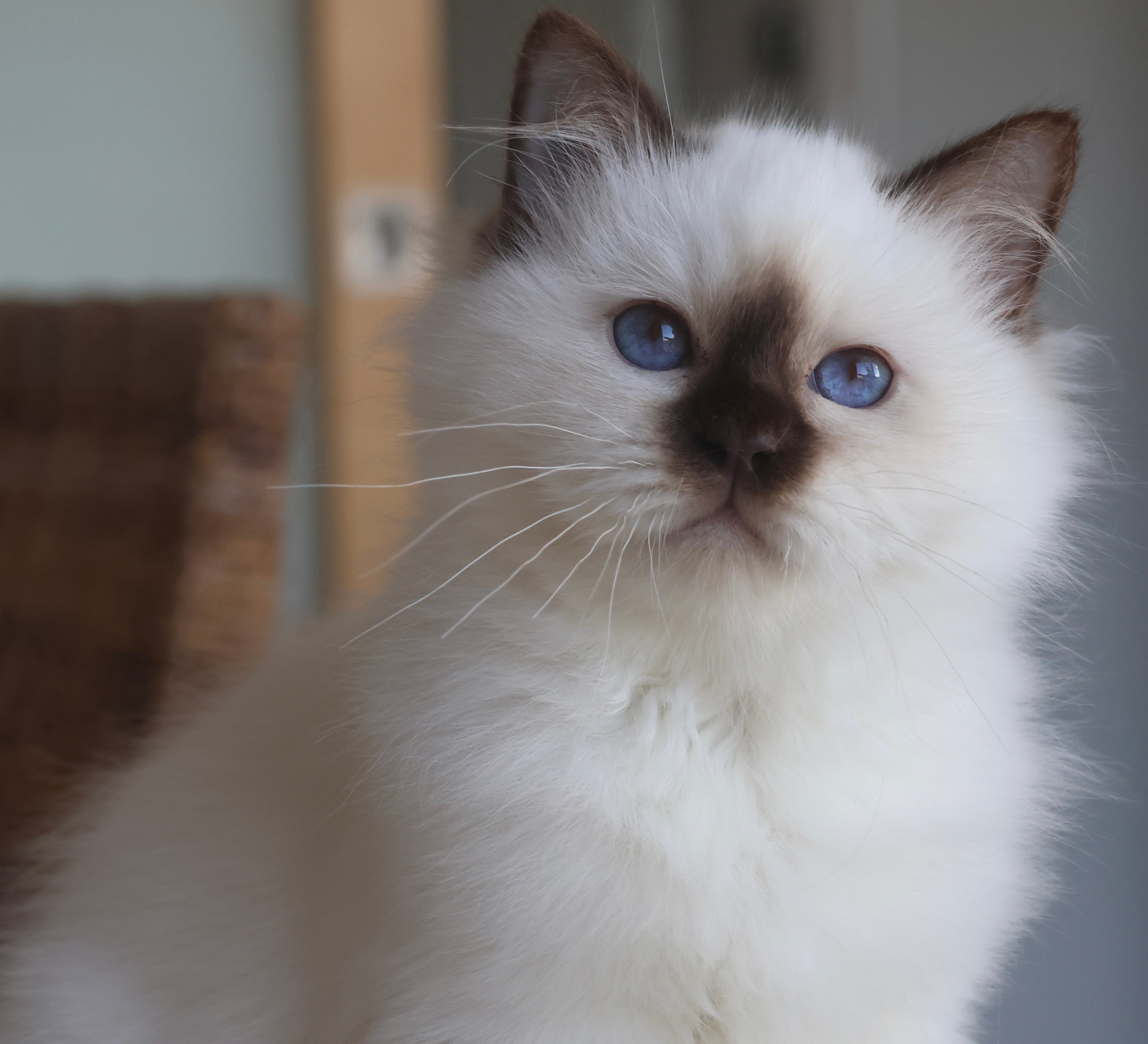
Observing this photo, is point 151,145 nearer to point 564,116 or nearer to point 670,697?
point 564,116

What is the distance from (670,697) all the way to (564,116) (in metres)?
0.51

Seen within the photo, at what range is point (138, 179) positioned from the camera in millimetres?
2475

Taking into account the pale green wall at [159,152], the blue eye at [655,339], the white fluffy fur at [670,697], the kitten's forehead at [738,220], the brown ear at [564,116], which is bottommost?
the white fluffy fur at [670,697]

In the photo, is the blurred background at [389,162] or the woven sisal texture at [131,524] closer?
the blurred background at [389,162]

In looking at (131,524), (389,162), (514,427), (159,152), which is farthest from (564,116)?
(159,152)

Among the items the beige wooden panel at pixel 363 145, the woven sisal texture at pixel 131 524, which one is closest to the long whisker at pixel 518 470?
the woven sisal texture at pixel 131 524

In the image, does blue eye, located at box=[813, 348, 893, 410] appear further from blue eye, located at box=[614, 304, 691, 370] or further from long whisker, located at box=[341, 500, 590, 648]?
long whisker, located at box=[341, 500, 590, 648]

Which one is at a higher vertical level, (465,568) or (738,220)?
(738,220)

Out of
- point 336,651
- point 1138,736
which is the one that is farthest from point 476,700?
point 1138,736

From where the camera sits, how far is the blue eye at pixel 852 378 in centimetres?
81

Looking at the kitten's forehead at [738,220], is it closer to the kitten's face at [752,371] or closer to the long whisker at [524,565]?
the kitten's face at [752,371]

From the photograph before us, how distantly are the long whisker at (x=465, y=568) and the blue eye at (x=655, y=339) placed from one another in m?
0.13

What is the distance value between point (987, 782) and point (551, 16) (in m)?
0.73

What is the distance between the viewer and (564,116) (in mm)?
929
